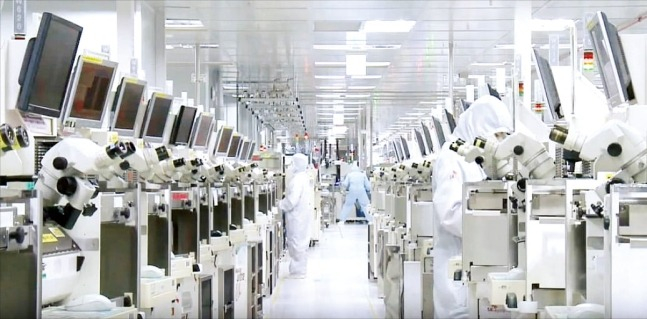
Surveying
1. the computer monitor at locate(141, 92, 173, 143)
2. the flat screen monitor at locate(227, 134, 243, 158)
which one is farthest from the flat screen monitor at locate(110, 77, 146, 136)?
the flat screen monitor at locate(227, 134, 243, 158)

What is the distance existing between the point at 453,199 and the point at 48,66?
9.60ft

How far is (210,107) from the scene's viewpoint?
1259cm

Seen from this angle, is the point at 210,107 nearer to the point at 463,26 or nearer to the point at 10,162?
the point at 463,26

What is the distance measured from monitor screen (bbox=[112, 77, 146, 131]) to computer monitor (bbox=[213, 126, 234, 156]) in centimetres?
326

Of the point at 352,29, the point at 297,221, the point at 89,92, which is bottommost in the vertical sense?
the point at 297,221

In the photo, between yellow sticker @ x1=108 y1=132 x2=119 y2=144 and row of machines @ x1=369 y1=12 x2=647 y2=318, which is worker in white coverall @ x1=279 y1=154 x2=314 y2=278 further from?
yellow sticker @ x1=108 y1=132 x2=119 y2=144

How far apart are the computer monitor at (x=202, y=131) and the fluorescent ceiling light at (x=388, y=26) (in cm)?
242

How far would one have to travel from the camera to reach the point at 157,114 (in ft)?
18.7

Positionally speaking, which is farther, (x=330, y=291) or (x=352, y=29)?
(x=330, y=291)

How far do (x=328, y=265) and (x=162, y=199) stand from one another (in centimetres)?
808

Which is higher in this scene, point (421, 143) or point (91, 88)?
point (91, 88)

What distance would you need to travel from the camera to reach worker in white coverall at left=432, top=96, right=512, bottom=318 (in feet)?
17.6

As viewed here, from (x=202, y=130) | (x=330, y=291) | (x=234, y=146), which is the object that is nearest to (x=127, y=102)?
(x=202, y=130)

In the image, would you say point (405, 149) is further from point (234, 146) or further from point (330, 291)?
point (234, 146)
